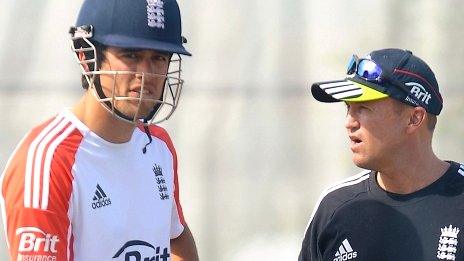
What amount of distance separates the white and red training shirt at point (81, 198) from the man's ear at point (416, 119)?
721 mm

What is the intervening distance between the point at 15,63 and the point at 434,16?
72.5 inches

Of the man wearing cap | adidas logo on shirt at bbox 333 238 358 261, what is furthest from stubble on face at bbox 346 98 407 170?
adidas logo on shirt at bbox 333 238 358 261

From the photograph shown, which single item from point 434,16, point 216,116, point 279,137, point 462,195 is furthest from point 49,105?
point 462,195

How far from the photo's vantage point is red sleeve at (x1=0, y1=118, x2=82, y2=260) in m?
2.29

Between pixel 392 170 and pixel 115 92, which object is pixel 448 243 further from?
pixel 115 92

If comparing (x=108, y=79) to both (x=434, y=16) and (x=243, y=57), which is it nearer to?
(x=243, y=57)

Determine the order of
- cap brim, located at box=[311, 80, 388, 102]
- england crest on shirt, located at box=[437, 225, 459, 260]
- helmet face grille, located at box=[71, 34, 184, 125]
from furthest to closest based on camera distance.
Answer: cap brim, located at box=[311, 80, 388, 102], england crest on shirt, located at box=[437, 225, 459, 260], helmet face grille, located at box=[71, 34, 184, 125]

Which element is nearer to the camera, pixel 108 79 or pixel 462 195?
pixel 108 79

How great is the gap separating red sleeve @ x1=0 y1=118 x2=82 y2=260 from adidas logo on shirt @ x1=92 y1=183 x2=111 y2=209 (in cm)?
8

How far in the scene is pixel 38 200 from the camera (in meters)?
2.30

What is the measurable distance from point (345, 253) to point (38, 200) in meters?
0.91

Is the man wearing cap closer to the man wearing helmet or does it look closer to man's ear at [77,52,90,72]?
the man wearing helmet

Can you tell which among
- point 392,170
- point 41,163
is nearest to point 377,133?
point 392,170

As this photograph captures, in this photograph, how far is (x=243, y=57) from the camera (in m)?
4.18
